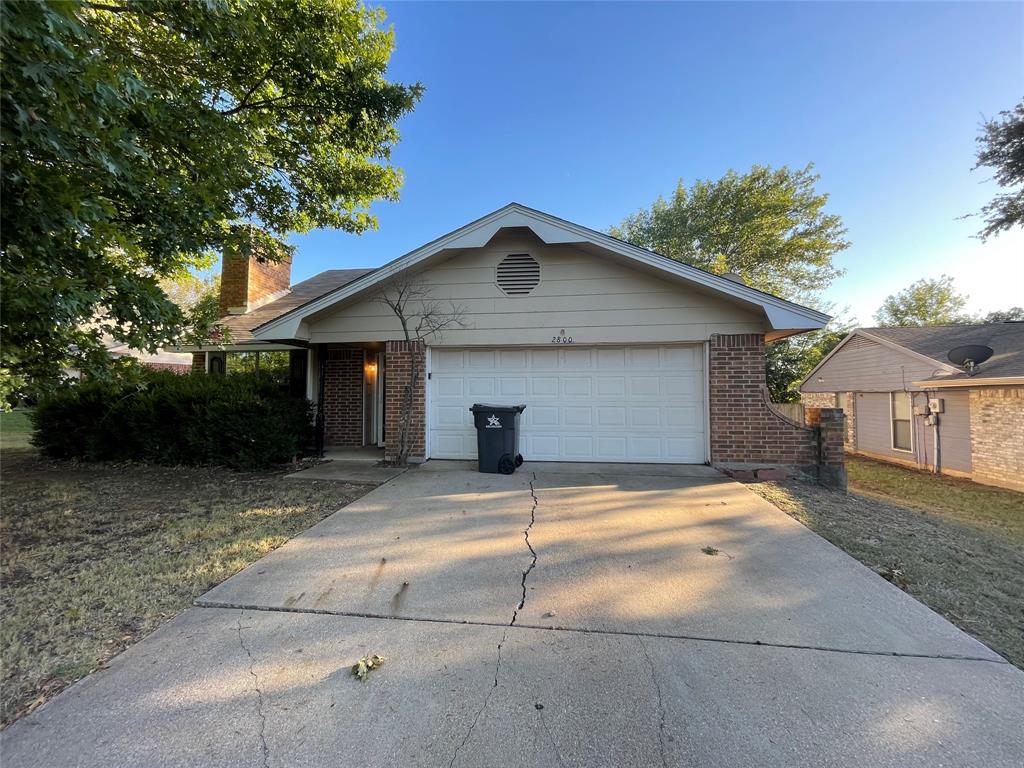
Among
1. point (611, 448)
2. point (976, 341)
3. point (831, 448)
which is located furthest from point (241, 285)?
point (976, 341)

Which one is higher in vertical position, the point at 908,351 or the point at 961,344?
the point at 961,344

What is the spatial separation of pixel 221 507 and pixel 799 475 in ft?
27.3

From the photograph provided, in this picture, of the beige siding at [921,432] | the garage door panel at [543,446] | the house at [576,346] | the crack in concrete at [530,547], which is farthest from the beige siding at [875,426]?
the crack in concrete at [530,547]

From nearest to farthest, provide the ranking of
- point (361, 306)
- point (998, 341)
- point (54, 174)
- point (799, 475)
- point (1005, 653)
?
point (1005, 653)
point (54, 174)
point (799, 475)
point (361, 306)
point (998, 341)

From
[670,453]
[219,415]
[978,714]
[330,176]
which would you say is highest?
[330,176]

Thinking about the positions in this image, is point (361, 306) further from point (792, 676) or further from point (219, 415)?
point (792, 676)

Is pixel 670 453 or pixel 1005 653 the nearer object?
pixel 1005 653

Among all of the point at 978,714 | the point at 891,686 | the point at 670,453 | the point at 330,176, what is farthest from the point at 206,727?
the point at 330,176

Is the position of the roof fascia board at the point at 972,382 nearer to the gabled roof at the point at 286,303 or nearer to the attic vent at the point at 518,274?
the attic vent at the point at 518,274

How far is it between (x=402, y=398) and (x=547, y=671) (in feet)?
20.0

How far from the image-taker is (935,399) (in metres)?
11.6

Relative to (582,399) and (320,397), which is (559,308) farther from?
(320,397)

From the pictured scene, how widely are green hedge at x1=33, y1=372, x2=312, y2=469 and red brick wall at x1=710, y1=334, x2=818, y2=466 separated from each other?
7.51 meters

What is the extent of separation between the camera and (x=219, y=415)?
7.75 m
